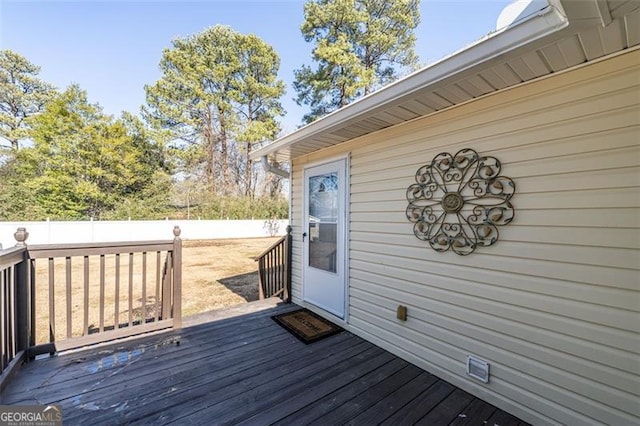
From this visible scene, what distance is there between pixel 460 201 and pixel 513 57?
3.14 feet

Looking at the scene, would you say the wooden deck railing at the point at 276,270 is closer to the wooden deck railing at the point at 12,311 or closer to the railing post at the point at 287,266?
the railing post at the point at 287,266

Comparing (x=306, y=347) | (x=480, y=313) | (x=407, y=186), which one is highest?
(x=407, y=186)

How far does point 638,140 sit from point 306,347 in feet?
9.03

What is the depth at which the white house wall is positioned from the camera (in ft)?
4.50

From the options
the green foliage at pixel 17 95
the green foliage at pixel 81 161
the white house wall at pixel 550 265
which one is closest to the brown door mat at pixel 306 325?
the white house wall at pixel 550 265

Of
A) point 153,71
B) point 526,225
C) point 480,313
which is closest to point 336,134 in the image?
point 526,225

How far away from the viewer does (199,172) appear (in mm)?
14273

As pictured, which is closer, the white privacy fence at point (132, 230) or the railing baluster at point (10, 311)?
the railing baluster at point (10, 311)

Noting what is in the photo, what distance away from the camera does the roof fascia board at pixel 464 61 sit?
1.20 meters

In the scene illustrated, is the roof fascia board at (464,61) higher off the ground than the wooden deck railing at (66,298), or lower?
higher

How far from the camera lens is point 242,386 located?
1.95m

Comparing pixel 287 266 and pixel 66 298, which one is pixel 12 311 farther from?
pixel 287 266

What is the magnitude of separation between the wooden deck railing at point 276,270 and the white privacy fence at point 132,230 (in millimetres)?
7261

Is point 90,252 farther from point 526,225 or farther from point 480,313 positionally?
point 526,225
